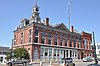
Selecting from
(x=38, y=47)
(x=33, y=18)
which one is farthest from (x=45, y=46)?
(x=33, y=18)

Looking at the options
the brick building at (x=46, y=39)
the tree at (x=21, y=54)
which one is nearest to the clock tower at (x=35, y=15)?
the brick building at (x=46, y=39)

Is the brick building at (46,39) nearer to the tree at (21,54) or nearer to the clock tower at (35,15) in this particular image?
the clock tower at (35,15)

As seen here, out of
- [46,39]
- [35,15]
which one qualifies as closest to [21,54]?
[46,39]

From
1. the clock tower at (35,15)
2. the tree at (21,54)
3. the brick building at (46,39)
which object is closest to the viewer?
the tree at (21,54)

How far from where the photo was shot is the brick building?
50969 millimetres

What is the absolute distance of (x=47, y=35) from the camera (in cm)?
5425

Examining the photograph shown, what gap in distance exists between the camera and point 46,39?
5356 centimetres

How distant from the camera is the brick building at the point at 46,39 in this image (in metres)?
51.0

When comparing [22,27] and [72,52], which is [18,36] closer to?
[22,27]

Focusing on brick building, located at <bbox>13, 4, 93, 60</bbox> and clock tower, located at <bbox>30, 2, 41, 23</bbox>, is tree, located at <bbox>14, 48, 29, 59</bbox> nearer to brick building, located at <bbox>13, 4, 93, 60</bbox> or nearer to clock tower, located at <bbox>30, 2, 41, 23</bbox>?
brick building, located at <bbox>13, 4, 93, 60</bbox>

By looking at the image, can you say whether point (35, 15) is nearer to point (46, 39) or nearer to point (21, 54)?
point (46, 39)

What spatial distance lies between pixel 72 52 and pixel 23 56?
21.5m

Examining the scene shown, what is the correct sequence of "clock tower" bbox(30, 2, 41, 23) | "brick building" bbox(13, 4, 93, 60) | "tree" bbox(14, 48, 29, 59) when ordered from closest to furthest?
1. "tree" bbox(14, 48, 29, 59)
2. "brick building" bbox(13, 4, 93, 60)
3. "clock tower" bbox(30, 2, 41, 23)

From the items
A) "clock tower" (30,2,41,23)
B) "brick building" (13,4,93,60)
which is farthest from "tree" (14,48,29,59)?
"clock tower" (30,2,41,23)
